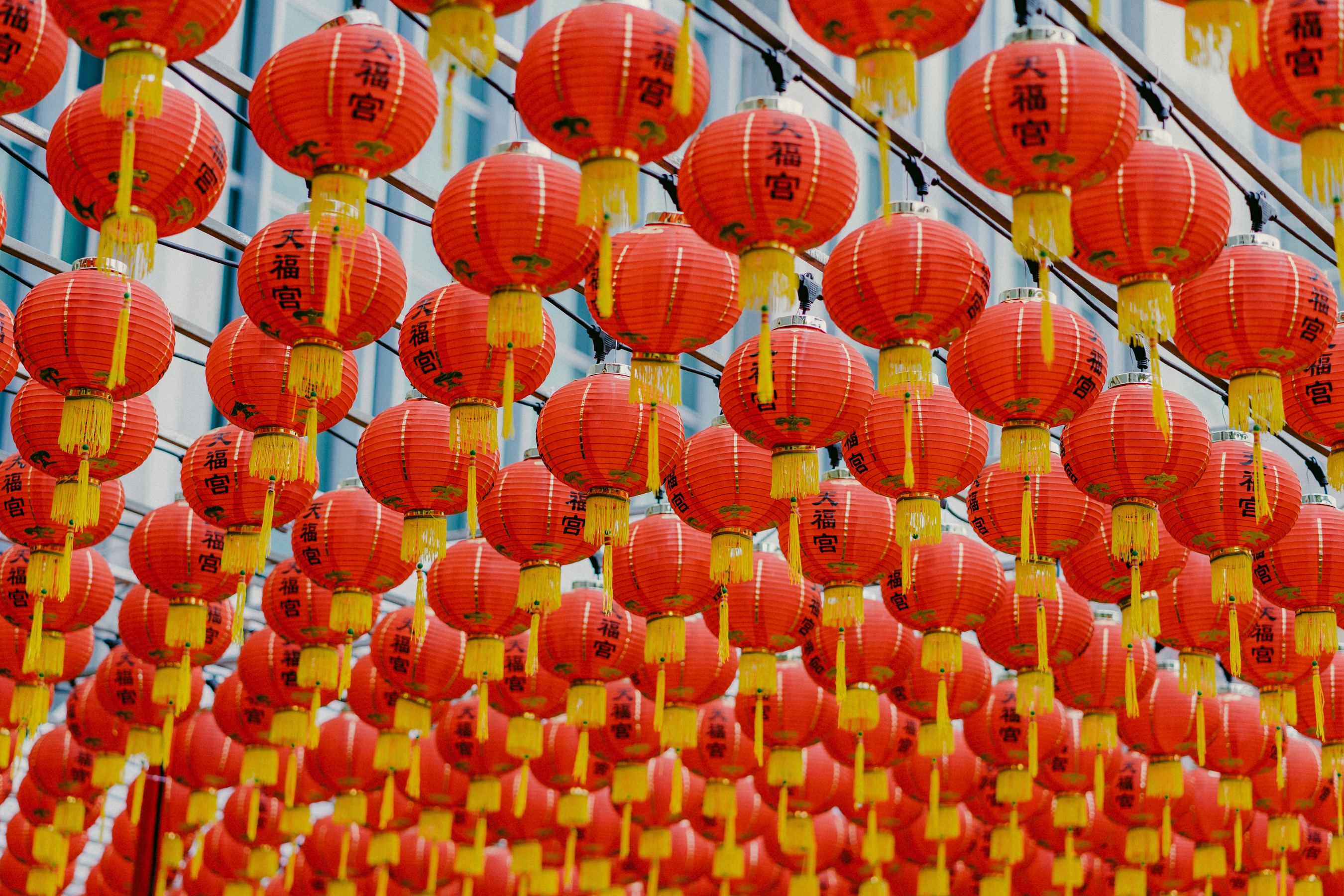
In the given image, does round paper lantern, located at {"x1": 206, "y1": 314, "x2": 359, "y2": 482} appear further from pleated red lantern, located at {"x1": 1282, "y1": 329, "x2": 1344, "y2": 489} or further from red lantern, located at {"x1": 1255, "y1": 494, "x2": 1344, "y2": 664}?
red lantern, located at {"x1": 1255, "y1": 494, "x2": 1344, "y2": 664}

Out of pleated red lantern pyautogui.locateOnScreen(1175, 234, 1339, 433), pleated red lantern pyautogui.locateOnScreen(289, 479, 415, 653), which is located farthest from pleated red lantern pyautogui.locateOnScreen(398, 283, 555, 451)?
pleated red lantern pyautogui.locateOnScreen(1175, 234, 1339, 433)

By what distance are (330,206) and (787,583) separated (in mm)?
3598

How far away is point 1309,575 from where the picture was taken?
7.44m

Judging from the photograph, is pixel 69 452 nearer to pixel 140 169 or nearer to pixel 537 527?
pixel 140 169

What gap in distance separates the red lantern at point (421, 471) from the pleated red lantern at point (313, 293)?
31.1 inches

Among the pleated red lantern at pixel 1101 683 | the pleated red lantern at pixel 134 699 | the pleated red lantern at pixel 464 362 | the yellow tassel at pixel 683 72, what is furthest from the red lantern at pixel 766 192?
the pleated red lantern at pixel 134 699

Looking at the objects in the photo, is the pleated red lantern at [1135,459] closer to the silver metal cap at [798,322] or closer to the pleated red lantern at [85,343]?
the silver metal cap at [798,322]

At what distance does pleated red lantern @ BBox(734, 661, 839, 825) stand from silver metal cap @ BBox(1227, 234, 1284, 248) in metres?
3.80

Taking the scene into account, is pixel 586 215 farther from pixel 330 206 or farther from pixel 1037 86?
pixel 1037 86

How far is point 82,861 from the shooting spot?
1440 centimetres

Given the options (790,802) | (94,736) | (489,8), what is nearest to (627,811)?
(790,802)

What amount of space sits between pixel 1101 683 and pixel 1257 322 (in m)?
3.34

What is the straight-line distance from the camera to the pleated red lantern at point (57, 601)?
327 inches

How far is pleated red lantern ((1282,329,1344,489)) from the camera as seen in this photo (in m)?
6.48
